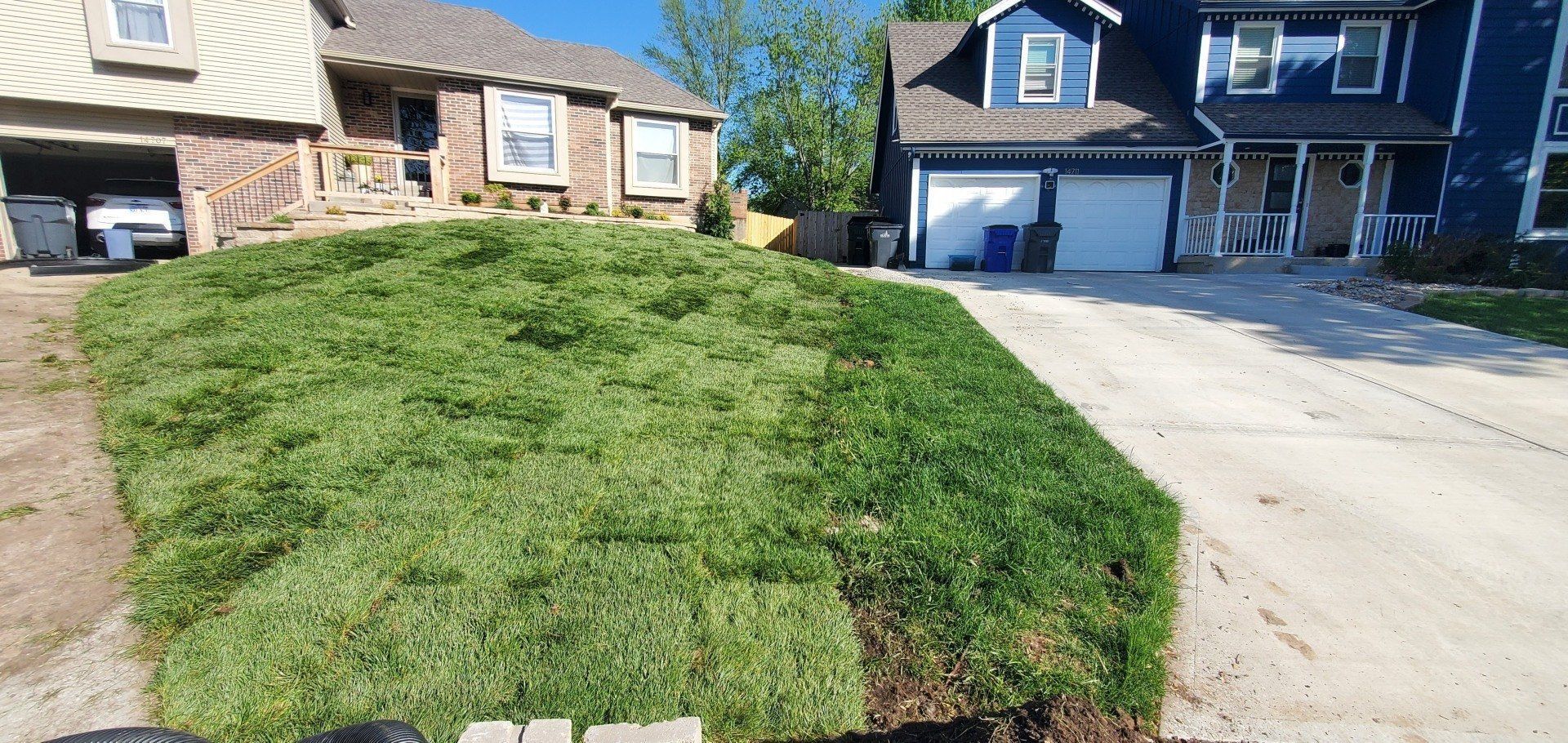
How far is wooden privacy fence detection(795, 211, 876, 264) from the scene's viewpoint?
2027cm

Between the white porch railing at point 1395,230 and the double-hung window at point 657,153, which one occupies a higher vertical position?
the double-hung window at point 657,153

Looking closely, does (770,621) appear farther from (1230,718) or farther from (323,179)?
(323,179)

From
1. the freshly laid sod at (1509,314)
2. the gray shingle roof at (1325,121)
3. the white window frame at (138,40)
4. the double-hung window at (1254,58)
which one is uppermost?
the double-hung window at (1254,58)

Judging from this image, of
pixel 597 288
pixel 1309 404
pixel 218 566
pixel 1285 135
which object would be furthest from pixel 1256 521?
pixel 1285 135

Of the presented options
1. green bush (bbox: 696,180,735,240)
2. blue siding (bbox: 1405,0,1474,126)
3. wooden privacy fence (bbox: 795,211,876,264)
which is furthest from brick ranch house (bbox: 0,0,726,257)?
blue siding (bbox: 1405,0,1474,126)

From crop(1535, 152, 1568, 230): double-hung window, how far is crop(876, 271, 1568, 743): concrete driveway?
1211 centimetres

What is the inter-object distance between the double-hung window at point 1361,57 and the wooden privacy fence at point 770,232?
1372cm

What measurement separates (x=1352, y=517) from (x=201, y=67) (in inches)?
667

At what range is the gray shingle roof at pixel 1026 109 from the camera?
15562 millimetres

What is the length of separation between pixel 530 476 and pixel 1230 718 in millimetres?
3081

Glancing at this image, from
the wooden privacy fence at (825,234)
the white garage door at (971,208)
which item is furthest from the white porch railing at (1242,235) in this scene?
the wooden privacy fence at (825,234)

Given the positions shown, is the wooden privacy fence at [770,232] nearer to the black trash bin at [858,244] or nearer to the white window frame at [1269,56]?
the black trash bin at [858,244]

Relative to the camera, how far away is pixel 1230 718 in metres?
2.20

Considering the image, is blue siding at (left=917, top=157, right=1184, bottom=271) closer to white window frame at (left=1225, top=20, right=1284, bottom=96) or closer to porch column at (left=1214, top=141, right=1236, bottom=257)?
porch column at (left=1214, top=141, right=1236, bottom=257)
